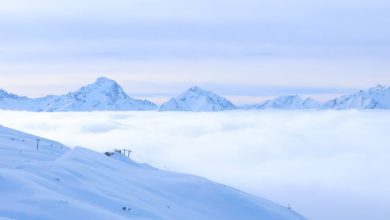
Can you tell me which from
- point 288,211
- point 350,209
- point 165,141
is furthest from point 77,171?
point 165,141

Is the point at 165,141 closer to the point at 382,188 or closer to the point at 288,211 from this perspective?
the point at 382,188

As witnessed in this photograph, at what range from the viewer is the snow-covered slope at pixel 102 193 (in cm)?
1229

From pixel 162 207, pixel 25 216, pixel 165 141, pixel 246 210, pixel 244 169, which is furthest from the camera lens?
pixel 165 141

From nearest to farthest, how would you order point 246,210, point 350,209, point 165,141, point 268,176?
point 246,210
point 350,209
point 268,176
point 165,141

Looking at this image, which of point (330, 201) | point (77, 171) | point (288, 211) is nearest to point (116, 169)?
point (77, 171)

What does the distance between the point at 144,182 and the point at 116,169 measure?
6.86 ft

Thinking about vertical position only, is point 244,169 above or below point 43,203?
below

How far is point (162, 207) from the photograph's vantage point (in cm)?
1694

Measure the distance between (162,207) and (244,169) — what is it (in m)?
158

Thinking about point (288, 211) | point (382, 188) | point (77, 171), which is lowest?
point (382, 188)

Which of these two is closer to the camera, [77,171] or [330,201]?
[77,171]

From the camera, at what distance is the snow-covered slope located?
40.3 ft

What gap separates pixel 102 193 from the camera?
50.8 feet

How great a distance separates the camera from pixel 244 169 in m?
173
